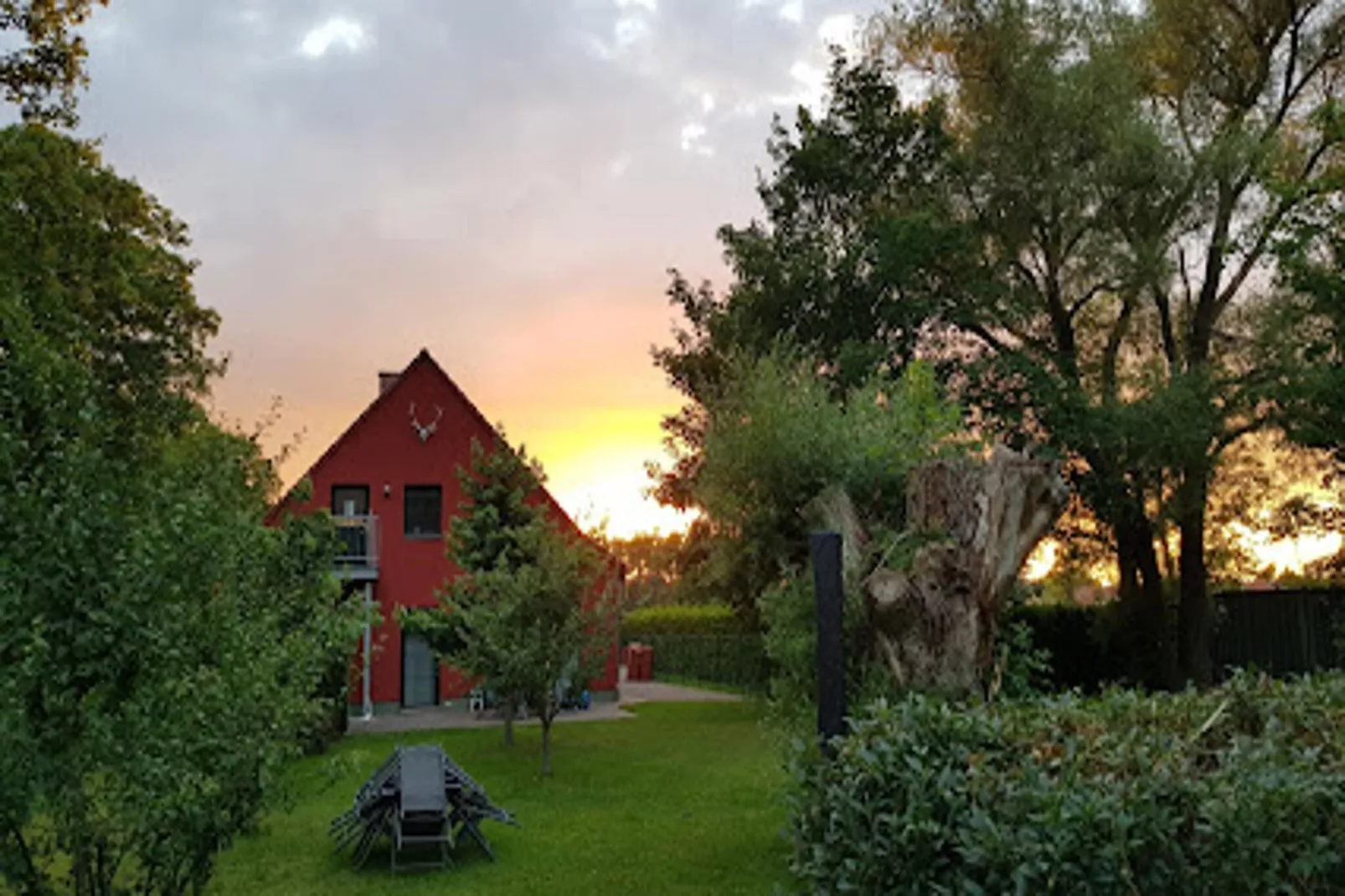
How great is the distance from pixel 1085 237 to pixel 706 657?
2019 centimetres

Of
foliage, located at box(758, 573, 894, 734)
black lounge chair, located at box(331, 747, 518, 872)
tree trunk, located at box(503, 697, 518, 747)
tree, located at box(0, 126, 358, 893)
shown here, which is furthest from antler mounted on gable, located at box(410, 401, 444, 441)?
tree, located at box(0, 126, 358, 893)

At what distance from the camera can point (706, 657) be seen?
37938 mm

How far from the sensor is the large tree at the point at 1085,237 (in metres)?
Answer: 21.5

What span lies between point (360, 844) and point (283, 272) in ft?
32.7

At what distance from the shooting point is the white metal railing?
83.2 ft

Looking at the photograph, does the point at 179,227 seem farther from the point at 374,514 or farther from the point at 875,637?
the point at 875,637

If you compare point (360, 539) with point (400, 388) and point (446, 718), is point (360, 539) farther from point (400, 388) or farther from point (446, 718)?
point (446, 718)

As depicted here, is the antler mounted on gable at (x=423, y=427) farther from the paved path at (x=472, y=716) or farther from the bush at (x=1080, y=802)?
the bush at (x=1080, y=802)

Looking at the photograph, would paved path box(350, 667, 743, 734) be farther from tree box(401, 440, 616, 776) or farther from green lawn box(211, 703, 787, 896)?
tree box(401, 440, 616, 776)

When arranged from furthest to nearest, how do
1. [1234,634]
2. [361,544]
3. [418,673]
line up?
[418,673]
[361,544]
[1234,634]

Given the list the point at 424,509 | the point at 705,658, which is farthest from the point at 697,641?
the point at 424,509

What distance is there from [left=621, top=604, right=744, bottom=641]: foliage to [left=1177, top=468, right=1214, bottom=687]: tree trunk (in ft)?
45.5

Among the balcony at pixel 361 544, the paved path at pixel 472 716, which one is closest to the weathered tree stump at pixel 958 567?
the paved path at pixel 472 716

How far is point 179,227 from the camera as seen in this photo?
22750 mm
